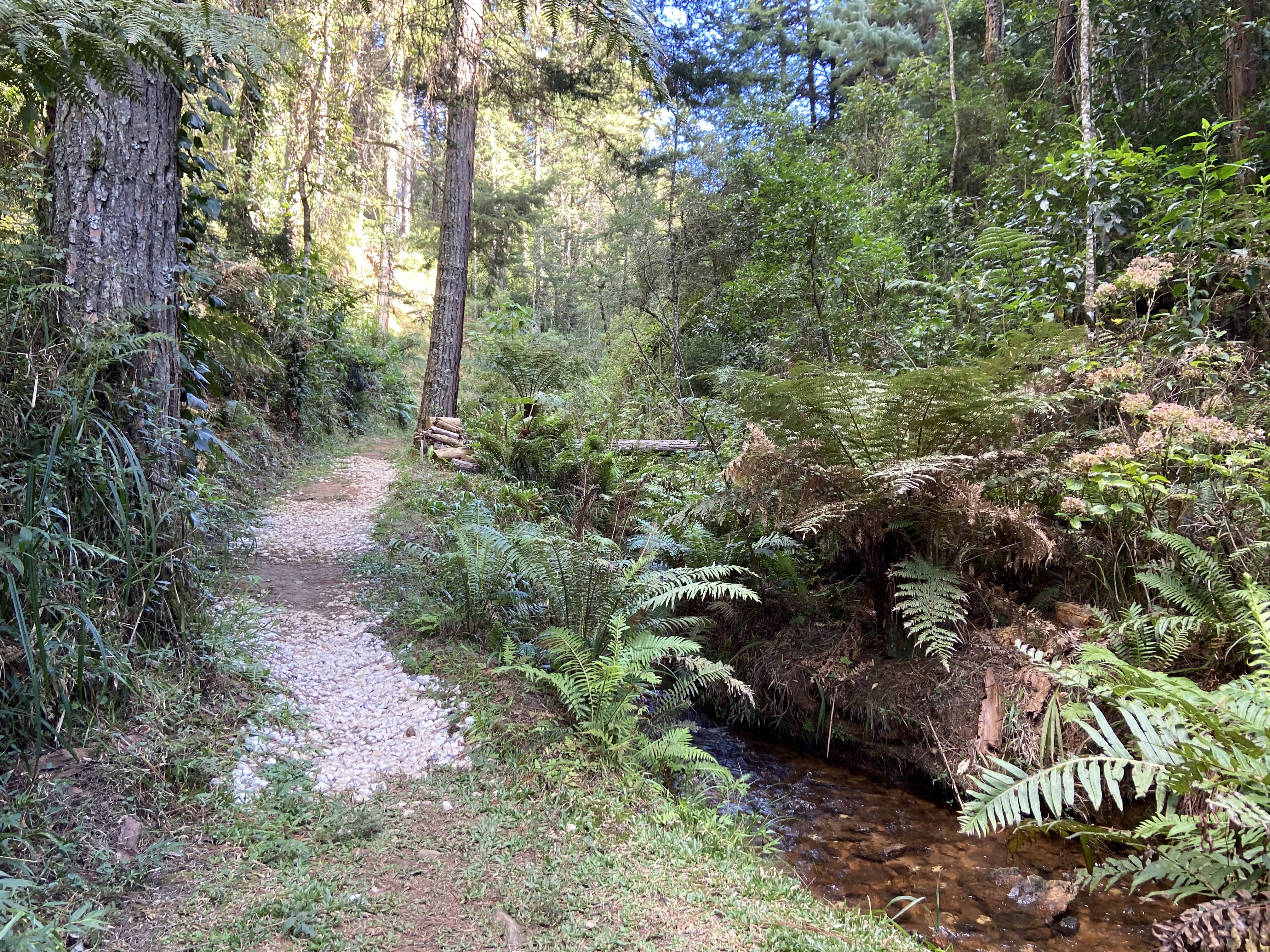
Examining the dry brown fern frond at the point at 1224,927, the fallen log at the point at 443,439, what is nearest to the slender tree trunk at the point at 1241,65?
the dry brown fern frond at the point at 1224,927

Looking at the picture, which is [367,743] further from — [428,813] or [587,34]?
[587,34]

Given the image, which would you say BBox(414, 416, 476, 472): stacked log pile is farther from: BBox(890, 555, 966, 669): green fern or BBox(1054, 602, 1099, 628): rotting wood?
BBox(1054, 602, 1099, 628): rotting wood

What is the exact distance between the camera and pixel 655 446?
7715mm

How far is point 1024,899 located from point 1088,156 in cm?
495

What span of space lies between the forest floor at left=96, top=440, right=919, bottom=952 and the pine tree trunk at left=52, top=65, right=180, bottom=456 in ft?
5.03

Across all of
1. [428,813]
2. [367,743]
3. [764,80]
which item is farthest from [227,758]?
[764,80]

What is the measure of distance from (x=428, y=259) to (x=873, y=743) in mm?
15723

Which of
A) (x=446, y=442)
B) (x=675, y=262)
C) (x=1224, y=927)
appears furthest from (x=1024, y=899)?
(x=675, y=262)

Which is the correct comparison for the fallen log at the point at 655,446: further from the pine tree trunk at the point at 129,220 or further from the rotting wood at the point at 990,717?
the pine tree trunk at the point at 129,220

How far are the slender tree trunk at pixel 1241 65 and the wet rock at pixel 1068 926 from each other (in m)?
6.39

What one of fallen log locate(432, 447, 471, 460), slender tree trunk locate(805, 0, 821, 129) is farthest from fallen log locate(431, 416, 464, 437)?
slender tree trunk locate(805, 0, 821, 129)

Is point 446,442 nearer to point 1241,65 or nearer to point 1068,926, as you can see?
point 1068,926

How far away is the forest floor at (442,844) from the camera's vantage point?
2.07 metres

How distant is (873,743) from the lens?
405 cm
